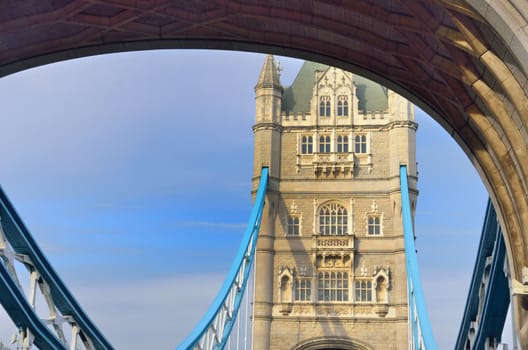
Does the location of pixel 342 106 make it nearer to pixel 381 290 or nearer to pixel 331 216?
pixel 331 216

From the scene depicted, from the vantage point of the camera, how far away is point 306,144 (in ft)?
154

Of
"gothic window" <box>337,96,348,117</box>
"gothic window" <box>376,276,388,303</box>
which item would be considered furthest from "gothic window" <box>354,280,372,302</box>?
"gothic window" <box>337,96,348,117</box>

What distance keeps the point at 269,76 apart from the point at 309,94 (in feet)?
8.47

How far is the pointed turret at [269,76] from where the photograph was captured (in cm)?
4766

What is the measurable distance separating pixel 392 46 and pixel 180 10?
3.15 m

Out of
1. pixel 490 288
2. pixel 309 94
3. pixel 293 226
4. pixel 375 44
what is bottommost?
pixel 490 288

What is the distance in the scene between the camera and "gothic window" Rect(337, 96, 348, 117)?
47.3 meters

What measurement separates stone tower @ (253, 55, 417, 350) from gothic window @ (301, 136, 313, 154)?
51 mm

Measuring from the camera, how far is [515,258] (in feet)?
39.5

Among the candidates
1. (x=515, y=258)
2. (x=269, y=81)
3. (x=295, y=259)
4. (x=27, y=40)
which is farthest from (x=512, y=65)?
(x=269, y=81)

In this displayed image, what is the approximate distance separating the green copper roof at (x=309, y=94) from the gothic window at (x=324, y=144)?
6.66ft

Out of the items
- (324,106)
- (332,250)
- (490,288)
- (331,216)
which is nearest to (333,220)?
(331,216)

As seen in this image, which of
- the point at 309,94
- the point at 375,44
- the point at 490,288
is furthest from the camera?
the point at 309,94

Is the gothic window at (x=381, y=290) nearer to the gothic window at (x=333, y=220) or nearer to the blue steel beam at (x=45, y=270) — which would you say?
the gothic window at (x=333, y=220)
